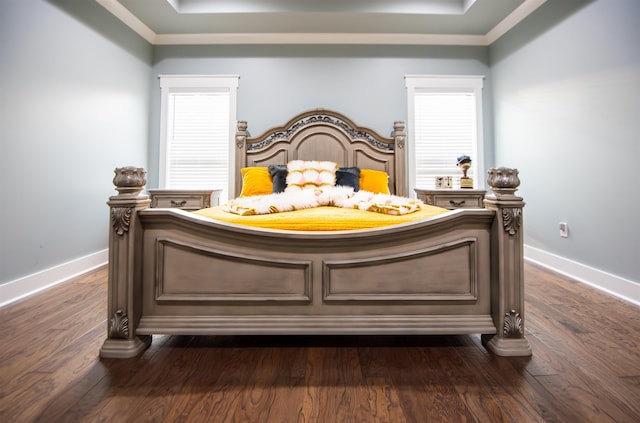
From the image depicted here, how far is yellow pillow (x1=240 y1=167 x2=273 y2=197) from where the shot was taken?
330cm

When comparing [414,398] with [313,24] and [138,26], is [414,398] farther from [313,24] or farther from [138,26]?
[138,26]

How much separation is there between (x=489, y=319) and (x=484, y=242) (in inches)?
14.8

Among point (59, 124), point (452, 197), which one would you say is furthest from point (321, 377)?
point (59, 124)

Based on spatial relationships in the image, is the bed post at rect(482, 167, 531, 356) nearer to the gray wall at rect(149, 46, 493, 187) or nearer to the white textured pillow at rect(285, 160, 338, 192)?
the white textured pillow at rect(285, 160, 338, 192)

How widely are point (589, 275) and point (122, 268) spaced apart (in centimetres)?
339

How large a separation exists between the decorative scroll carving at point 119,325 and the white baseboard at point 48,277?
1.36m

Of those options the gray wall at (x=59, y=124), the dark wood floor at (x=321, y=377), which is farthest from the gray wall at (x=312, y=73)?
the dark wood floor at (x=321, y=377)

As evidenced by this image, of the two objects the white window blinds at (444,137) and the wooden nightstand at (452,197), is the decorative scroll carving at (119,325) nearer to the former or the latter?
the wooden nightstand at (452,197)

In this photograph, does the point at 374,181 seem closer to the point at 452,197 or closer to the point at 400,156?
the point at 400,156

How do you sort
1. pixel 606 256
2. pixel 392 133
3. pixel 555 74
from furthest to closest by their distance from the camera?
1. pixel 392 133
2. pixel 555 74
3. pixel 606 256

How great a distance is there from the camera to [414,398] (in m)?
1.26

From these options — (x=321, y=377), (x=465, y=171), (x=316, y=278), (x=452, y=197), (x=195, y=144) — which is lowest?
(x=321, y=377)

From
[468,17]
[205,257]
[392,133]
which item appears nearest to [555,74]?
[468,17]

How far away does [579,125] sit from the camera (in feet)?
9.45
